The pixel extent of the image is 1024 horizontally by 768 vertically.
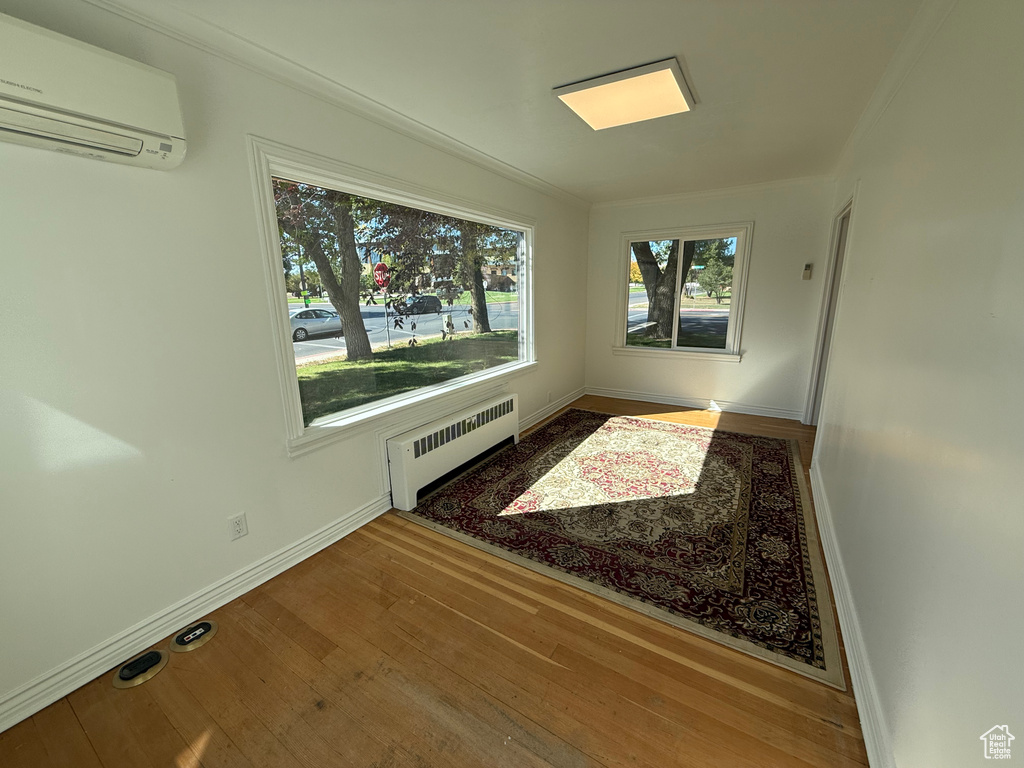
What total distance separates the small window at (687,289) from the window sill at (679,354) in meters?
0.05

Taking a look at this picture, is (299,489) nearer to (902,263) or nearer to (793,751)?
(793,751)

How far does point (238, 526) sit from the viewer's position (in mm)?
1956

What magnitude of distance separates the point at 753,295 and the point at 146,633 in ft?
17.5

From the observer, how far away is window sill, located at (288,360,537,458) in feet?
7.41

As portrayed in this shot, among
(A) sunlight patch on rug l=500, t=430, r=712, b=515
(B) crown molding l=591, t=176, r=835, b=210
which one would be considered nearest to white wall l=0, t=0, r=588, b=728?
(A) sunlight patch on rug l=500, t=430, r=712, b=515

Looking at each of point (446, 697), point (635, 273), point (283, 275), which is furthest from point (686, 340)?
point (446, 697)

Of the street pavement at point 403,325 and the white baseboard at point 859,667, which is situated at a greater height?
the street pavement at point 403,325

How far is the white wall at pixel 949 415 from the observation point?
80 centimetres

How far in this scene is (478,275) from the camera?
362cm

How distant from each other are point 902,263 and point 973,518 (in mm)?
1139

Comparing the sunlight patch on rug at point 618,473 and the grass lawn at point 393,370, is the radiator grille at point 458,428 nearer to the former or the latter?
the grass lawn at point 393,370

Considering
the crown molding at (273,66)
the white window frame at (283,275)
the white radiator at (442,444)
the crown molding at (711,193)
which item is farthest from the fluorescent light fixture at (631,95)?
the crown molding at (711,193)

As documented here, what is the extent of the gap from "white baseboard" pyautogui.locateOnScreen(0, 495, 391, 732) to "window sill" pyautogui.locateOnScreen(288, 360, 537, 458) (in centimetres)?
55

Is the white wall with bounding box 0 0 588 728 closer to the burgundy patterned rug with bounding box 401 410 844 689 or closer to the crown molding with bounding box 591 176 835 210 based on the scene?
the burgundy patterned rug with bounding box 401 410 844 689
